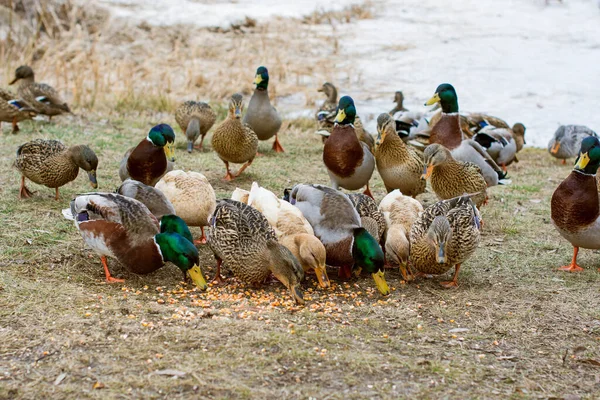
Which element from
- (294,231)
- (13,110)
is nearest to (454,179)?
(294,231)

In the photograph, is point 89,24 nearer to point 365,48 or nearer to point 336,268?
point 365,48

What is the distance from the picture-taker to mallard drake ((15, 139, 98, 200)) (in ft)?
19.9

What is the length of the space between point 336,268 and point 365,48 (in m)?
9.95

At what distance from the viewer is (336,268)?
16.8 ft

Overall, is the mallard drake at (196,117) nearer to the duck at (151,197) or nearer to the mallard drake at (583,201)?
the duck at (151,197)

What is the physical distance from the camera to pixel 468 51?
46.0 ft

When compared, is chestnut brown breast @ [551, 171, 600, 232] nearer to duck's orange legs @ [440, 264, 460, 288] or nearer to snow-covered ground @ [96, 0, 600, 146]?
duck's orange legs @ [440, 264, 460, 288]

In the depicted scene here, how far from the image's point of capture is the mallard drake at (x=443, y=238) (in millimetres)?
4602

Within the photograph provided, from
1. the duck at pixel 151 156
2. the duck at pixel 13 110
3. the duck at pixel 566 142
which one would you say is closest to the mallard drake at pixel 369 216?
the duck at pixel 151 156

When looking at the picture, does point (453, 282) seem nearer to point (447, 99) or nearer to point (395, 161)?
point (395, 161)

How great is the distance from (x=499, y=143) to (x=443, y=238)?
405 cm

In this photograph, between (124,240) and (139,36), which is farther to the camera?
(139,36)

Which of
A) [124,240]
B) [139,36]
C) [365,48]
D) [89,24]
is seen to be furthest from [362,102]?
[124,240]

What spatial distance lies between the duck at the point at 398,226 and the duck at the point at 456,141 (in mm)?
1291
